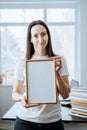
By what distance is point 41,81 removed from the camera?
1334 mm

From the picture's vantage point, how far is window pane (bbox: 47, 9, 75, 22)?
438cm

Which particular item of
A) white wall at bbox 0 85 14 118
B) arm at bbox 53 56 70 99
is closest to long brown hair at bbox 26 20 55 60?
arm at bbox 53 56 70 99

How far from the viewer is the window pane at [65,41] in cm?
441

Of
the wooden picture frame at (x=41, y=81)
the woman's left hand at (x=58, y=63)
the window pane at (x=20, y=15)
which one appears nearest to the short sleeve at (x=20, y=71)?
the wooden picture frame at (x=41, y=81)

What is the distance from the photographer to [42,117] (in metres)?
1.34

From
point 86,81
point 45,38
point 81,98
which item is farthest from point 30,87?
point 86,81

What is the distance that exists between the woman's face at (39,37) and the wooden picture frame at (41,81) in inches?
4.1

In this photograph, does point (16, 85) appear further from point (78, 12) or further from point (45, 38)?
point (78, 12)

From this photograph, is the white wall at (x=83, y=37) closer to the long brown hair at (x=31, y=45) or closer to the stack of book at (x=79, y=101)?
the stack of book at (x=79, y=101)

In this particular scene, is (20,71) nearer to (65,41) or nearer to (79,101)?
(79,101)

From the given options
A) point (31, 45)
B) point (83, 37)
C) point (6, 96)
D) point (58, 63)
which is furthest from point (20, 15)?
point (58, 63)

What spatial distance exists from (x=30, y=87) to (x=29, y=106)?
110mm

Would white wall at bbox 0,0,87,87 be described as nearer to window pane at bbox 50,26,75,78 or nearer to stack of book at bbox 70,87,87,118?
window pane at bbox 50,26,75,78

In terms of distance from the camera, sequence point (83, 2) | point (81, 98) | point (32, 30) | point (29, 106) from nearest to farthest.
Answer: point (29, 106) → point (32, 30) → point (81, 98) → point (83, 2)
